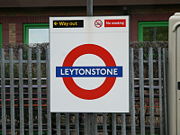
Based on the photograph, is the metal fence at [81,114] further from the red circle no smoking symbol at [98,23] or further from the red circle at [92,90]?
the red circle no smoking symbol at [98,23]

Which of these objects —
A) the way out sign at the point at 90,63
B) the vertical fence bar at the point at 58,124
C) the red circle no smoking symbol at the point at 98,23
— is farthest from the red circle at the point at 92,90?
the vertical fence bar at the point at 58,124

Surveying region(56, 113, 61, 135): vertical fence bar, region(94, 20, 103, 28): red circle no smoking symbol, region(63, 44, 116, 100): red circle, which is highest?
region(94, 20, 103, 28): red circle no smoking symbol

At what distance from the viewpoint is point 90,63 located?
4.07 meters

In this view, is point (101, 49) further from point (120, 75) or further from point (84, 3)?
point (84, 3)

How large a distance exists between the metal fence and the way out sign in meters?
0.29

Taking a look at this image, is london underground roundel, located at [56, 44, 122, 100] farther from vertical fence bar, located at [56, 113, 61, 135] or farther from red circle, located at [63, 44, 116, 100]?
vertical fence bar, located at [56, 113, 61, 135]

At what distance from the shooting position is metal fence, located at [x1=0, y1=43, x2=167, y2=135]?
4.38 metres

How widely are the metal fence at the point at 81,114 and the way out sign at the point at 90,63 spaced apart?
0.29m

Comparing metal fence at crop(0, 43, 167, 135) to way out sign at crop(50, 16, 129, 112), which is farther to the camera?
metal fence at crop(0, 43, 167, 135)

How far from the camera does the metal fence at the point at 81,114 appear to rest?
4375 millimetres

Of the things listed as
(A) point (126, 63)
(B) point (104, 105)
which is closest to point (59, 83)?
(B) point (104, 105)

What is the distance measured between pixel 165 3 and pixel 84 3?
2.40 metres

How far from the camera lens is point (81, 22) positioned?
13.3 ft

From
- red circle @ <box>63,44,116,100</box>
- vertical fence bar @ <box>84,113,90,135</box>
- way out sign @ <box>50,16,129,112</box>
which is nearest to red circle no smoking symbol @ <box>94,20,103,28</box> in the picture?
way out sign @ <box>50,16,129,112</box>
